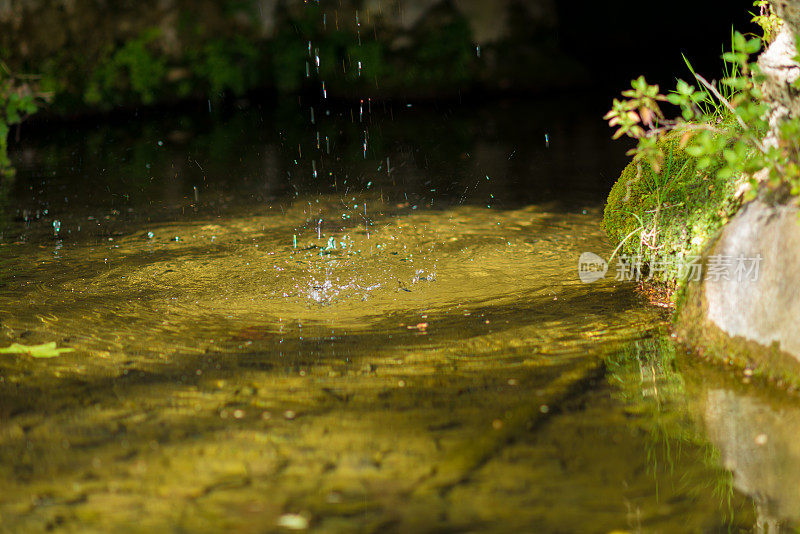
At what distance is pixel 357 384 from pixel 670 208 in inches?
93.4

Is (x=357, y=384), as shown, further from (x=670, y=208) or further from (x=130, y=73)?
(x=130, y=73)

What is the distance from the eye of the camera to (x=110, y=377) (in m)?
3.63

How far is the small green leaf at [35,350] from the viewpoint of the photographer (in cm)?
393

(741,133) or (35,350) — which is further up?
(741,133)

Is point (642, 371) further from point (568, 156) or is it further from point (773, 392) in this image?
point (568, 156)

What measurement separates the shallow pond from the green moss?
0.39 meters

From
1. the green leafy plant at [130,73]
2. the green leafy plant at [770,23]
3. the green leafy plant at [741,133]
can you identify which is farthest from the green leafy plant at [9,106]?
the green leafy plant at [770,23]

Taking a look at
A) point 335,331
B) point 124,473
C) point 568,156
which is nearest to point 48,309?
point 335,331

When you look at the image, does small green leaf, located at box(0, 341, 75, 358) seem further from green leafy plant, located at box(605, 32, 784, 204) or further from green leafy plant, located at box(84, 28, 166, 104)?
green leafy plant, located at box(84, 28, 166, 104)

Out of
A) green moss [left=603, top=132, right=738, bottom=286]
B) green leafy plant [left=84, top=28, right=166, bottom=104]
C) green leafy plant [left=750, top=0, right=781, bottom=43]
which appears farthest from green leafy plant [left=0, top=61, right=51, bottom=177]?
green leafy plant [left=750, top=0, right=781, bottom=43]

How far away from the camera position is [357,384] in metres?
3.53

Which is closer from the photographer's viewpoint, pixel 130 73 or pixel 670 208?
pixel 670 208

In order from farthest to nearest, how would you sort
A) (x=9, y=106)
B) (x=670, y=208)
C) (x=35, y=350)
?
(x=9, y=106) < (x=670, y=208) < (x=35, y=350)

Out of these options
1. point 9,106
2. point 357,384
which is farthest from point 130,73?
point 357,384
